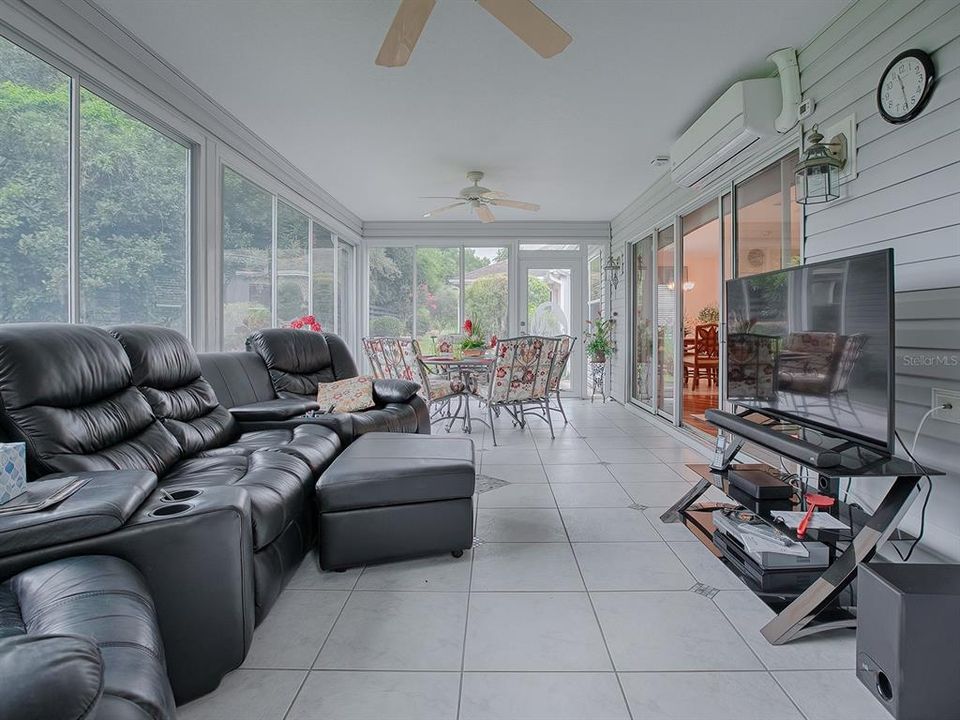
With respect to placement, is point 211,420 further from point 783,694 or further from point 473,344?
point 473,344

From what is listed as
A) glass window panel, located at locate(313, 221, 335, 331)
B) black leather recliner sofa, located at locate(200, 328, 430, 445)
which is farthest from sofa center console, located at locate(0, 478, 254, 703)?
glass window panel, located at locate(313, 221, 335, 331)

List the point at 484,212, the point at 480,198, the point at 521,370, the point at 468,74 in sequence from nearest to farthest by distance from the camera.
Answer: the point at 468,74 → the point at 521,370 → the point at 480,198 → the point at 484,212

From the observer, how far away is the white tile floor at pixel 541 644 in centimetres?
140

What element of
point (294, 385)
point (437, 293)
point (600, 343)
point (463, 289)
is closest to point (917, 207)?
point (294, 385)

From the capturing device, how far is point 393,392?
393 cm

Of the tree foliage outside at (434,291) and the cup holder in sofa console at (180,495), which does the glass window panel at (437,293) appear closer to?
the tree foliage outside at (434,291)

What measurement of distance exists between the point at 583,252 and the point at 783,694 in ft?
22.7

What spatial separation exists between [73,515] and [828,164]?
3.32m

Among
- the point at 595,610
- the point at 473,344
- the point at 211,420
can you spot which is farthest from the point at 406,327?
the point at 595,610

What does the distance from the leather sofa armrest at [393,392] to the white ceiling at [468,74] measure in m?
2.05

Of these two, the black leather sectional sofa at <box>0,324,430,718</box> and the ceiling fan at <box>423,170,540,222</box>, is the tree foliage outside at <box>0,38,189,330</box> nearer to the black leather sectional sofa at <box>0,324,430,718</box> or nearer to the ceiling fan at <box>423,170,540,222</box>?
the black leather sectional sofa at <box>0,324,430,718</box>

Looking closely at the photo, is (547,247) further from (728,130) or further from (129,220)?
(129,220)

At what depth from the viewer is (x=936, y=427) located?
2.04m

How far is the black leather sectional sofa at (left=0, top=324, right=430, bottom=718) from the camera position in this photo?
1100 mm
